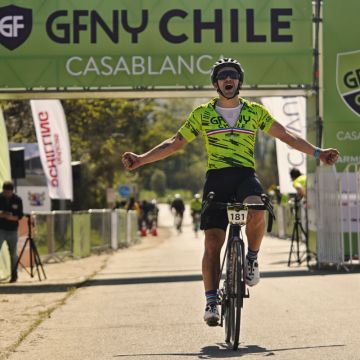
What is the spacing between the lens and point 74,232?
26078mm

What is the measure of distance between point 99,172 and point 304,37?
3031 cm

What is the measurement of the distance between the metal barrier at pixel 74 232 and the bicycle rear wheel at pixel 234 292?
44.6ft

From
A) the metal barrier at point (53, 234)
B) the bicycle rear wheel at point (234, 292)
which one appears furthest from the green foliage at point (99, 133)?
the bicycle rear wheel at point (234, 292)

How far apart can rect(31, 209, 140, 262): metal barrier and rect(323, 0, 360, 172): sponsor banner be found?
685cm

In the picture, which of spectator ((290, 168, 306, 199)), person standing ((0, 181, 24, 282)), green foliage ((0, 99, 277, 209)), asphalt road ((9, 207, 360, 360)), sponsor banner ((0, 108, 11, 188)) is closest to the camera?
asphalt road ((9, 207, 360, 360))

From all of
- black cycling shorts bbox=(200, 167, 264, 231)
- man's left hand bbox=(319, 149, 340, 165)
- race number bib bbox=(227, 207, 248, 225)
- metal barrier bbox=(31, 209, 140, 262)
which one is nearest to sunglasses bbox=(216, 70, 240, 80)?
black cycling shorts bbox=(200, 167, 264, 231)

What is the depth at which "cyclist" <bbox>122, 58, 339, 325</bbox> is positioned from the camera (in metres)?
7.97

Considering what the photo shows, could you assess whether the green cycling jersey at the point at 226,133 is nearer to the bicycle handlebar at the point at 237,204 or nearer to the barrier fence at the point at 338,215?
the bicycle handlebar at the point at 237,204

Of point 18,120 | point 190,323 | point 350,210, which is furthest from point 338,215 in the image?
point 18,120

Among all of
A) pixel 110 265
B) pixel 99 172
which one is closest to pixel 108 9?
pixel 110 265

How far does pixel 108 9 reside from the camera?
17.6 m

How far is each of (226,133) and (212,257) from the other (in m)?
0.99

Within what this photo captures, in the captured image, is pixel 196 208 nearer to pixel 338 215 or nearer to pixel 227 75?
pixel 338 215

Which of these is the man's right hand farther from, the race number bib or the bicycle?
the race number bib
